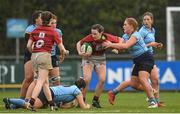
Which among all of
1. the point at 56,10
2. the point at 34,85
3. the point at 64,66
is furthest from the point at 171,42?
the point at 34,85

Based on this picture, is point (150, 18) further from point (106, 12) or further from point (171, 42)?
point (106, 12)

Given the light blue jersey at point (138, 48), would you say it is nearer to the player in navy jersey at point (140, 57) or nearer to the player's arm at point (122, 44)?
the player in navy jersey at point (140, 57)

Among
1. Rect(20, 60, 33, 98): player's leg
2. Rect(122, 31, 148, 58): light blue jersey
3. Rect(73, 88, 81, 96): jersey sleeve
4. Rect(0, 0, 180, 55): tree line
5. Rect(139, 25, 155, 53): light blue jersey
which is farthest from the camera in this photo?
Rect(0, 0, 180, 55): tree line

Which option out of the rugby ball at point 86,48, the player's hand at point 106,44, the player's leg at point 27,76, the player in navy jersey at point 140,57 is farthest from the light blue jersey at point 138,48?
the player's leg at point 27,76

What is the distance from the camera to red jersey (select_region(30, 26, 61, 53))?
15594 mm

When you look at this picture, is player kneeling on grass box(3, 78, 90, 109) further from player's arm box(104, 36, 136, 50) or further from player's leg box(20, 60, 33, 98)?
player's arm box(104, 36, 136, 50)

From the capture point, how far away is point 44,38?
51.2ft

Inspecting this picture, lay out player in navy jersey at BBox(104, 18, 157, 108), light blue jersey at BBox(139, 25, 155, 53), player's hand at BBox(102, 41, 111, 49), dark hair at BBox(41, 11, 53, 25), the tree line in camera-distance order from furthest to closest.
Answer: the tree line → light blue jersey at BBox(139, 25, 155, 53) → player in navy jersey at BBox(104, 18, 157, 108) → player's hand at BBox(102, 41, 111, 49) → dark hair at BBox(41, 11, 53, 25)

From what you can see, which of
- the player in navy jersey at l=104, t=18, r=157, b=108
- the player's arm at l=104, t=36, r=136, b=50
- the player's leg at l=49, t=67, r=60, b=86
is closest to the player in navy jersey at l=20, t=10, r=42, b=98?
the player's leg at l=49, t=67, r=60, b=86

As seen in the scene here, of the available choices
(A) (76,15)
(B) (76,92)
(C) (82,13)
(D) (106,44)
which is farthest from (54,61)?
(C) (82,13)

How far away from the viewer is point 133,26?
662 inches

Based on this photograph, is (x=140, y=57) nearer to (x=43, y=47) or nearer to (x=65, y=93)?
(x=65, y=93)

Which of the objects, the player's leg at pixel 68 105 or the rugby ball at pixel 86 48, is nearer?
the player's leg at pixel 68 105

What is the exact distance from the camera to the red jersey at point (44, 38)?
15594 millimetres
